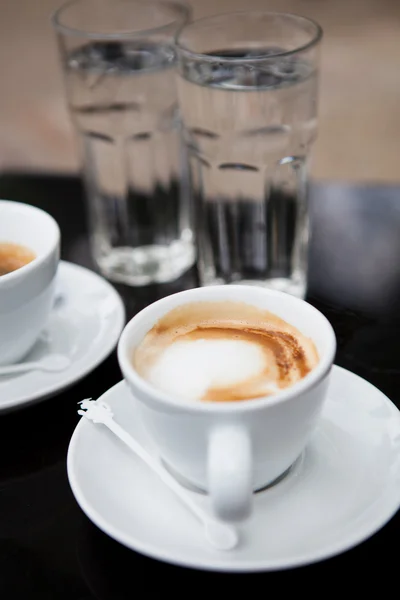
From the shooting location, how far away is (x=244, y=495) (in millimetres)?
500

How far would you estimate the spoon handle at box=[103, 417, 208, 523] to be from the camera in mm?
567

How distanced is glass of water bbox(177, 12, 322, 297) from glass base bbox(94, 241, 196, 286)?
1.7 inches

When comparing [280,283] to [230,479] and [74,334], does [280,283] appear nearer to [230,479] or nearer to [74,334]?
[74,334]

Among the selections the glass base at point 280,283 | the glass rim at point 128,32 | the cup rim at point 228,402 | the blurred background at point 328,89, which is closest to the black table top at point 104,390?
the glass base at point 280,283

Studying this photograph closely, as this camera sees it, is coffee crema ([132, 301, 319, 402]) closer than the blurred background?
Yes

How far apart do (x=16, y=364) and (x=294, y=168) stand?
0.35 meters

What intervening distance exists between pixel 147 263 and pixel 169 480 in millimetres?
442

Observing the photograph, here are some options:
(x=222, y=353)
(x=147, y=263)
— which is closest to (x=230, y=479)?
(x=222, y=353)

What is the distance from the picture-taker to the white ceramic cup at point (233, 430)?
50 centimetres

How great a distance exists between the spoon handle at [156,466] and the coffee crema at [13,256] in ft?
0.75

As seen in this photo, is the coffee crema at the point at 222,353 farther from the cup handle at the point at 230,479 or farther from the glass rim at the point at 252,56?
the glass rim at the point at 252,56

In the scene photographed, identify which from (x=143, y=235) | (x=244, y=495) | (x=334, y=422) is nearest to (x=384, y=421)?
(x=334, y=422)

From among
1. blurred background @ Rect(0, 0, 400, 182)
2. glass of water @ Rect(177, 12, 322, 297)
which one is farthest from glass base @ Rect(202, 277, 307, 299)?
blurred background @ Rect(0, 0, 400, 182)

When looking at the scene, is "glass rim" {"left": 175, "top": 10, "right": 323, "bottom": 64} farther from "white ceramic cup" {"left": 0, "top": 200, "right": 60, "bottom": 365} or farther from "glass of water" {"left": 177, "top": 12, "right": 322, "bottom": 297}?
"white ceramic cup" {"left": 0, "top": 200, "right": 60, "bottom": 365}
